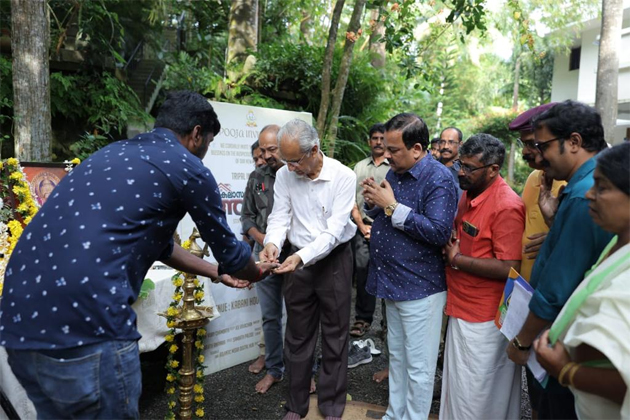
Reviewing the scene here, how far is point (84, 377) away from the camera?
1.62 meters

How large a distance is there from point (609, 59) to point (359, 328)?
5919 millimetres

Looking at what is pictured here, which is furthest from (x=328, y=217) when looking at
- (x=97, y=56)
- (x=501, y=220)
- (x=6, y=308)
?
(x=97, y=56)

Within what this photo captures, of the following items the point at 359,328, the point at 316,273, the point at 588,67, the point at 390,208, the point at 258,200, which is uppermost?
the point at 588,67

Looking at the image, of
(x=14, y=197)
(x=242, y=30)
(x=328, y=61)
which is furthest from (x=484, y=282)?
(x=242, y=30)

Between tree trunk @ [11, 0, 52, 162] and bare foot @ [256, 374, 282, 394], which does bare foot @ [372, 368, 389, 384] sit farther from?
tree trunk @ [11, 0, 52, 162]

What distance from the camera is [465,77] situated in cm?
3000

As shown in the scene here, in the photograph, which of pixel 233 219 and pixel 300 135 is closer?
pixel 300 135

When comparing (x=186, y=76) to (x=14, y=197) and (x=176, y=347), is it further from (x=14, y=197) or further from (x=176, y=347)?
(x=176, y=347)

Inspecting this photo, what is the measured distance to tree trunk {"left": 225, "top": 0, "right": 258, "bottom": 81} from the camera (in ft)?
24.4

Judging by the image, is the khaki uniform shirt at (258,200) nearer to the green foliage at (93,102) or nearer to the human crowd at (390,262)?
the human crowd at (390,262)

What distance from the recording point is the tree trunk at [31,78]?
4.04 meters

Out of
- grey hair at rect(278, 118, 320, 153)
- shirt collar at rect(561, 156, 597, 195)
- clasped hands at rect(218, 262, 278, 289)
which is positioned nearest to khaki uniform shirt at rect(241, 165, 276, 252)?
grey hair at rect(278, 118, 320, 153)

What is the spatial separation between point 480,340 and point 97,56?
6.70 metres

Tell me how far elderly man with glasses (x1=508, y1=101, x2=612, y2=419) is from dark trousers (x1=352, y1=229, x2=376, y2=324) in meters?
Answer: 2.99
